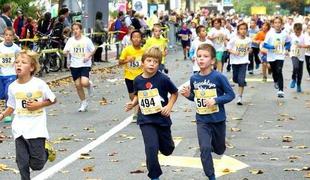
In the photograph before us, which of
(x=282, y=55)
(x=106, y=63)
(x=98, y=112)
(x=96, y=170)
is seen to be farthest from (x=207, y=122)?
(x=106, y=63)

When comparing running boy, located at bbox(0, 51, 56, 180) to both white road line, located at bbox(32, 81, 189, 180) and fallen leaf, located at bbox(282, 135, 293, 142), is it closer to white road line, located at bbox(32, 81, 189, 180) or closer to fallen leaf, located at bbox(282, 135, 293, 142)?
white road line, located at bbox(32, 81, 189, 180)

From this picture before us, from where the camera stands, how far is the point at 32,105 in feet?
26.2

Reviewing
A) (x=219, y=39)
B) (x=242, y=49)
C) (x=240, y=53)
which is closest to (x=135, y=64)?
(x=240, y=53)

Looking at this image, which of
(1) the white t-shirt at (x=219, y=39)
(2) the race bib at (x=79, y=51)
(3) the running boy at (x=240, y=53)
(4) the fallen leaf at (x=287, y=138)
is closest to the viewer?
(4) the fallen leaf at (x=287, y=138)

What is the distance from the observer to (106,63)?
1229 inches

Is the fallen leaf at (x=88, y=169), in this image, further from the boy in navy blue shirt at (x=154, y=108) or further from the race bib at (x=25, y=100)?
the race bib at (x=25, y=100)

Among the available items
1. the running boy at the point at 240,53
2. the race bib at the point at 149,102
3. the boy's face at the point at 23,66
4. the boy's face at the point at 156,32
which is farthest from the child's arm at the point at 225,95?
the running boy at the point at 240,53

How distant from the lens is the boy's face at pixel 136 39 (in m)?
13.4

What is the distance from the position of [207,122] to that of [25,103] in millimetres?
1999

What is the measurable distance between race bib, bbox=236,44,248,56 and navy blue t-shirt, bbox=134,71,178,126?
869 cm

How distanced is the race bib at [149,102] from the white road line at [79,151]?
47.1 inches

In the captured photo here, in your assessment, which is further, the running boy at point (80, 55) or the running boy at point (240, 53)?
the running boy at point (240, 53)

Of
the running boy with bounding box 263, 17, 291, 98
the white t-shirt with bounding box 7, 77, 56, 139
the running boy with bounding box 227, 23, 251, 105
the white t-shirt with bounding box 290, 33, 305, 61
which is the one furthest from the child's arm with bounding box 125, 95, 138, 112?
the white t-shirt with bounding box 290, 33, 305, 61

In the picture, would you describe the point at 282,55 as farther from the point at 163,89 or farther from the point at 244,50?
the point at 163,89
